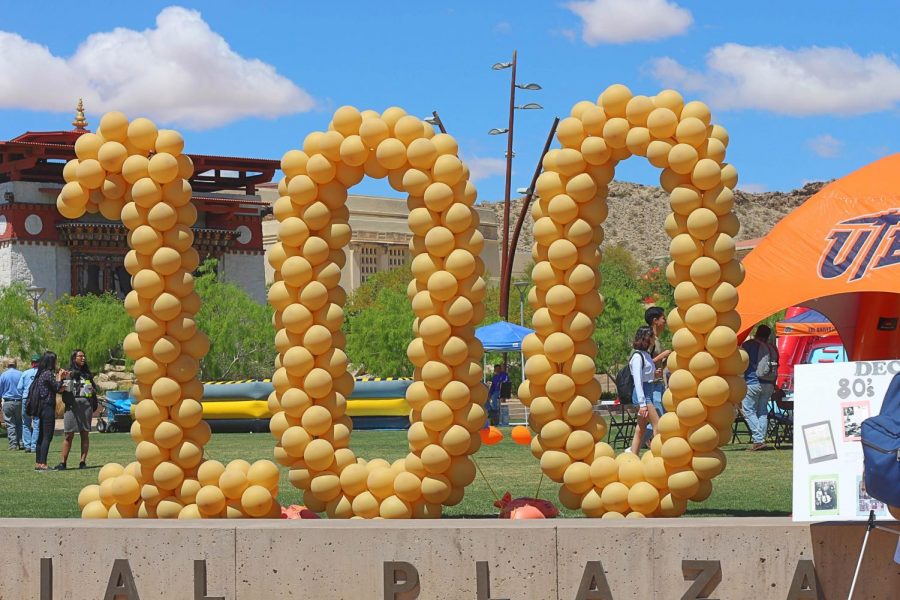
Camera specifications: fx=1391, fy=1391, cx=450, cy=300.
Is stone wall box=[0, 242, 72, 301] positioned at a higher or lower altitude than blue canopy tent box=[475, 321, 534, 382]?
higher

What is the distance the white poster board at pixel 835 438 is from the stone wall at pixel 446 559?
0.46 meters

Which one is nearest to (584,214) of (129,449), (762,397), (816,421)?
(816,421)

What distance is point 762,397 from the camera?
19641mm

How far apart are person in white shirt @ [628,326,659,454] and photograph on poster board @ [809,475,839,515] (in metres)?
7.89

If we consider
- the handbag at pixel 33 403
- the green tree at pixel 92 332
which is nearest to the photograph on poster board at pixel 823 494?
the handbag at pixel 33 403

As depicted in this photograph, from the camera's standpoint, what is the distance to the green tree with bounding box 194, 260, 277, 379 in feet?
141

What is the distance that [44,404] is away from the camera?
61.3ft

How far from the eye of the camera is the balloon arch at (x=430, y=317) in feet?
31.6

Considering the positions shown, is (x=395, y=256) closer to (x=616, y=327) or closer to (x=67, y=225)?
(x=67, y=225)

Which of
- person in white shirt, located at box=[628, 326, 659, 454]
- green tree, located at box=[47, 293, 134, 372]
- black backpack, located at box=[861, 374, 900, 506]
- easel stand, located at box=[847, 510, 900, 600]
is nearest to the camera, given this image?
black backpack, located at box=[861, 374, 900, 506]

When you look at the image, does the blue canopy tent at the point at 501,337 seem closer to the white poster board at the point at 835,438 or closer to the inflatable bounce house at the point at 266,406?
the inflatable bounce house at the point at 266,406

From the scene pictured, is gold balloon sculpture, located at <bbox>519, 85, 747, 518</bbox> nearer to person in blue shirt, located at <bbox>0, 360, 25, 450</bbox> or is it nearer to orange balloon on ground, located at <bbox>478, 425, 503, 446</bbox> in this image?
orange balloon on ground, located at <bbox>478, 425, 503, 446</bbox>

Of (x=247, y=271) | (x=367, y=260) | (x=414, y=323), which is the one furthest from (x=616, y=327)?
(x=367, y=260)

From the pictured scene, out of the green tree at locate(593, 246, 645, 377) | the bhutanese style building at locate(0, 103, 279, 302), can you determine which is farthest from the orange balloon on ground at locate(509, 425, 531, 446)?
the bhutanese style building at locate(0, 103, 279, 302)
